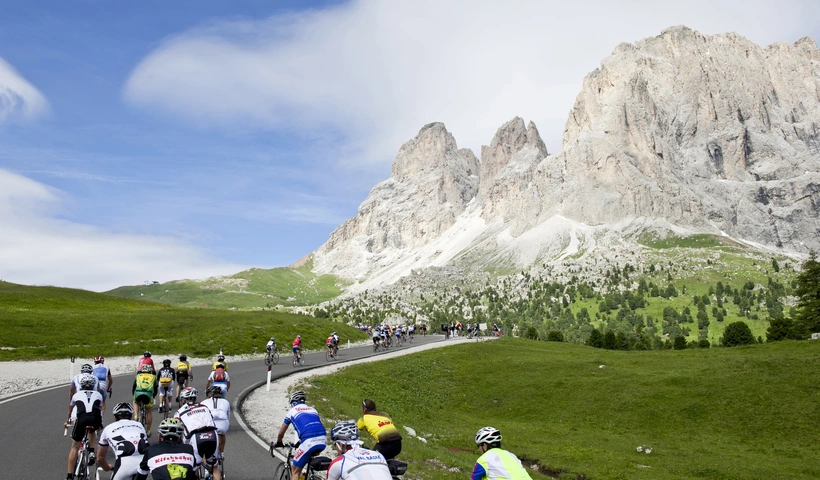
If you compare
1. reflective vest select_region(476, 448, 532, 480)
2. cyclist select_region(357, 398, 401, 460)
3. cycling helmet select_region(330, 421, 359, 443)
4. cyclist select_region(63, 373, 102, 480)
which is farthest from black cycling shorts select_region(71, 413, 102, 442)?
reflective vest select_region(476, 448, 532, 480)

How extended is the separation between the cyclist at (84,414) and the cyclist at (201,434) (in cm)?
347

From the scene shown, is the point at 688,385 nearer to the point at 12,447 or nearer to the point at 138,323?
the point at 12,447

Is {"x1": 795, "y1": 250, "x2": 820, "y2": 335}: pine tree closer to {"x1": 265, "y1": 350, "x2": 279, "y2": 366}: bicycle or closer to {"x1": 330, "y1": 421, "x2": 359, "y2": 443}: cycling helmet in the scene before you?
{"x1": 265, "y1": 350, "x2": 279, "y2": 366}: bicycle

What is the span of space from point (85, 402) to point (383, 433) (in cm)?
805

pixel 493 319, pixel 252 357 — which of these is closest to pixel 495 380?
pixel 252 357

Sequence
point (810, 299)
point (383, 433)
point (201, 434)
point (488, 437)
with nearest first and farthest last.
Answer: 1. point (488, 437)
2. point (201, 434)
3. point (383, 433)
4. point (810, 299)

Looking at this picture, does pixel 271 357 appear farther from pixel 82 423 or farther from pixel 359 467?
pixel 359 467

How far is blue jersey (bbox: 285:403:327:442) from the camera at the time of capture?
1184cm

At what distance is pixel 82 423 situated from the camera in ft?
43.7

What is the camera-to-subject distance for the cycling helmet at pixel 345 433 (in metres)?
10.0

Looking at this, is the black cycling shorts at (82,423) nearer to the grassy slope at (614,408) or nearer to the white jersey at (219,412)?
the white jersey at (219,412)

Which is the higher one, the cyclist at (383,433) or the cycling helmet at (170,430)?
the cycling helmet at (170,430)

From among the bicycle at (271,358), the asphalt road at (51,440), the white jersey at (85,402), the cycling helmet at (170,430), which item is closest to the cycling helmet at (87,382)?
the white jersey at (85,402)

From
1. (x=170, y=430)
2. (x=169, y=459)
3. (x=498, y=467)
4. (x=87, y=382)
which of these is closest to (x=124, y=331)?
(x=87, y=382)
